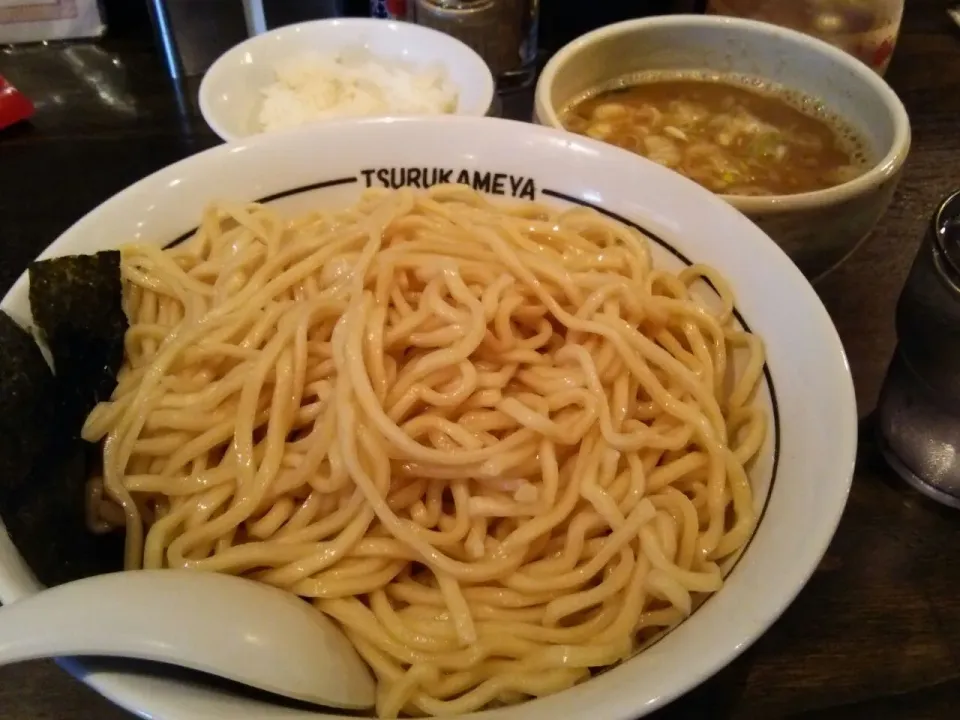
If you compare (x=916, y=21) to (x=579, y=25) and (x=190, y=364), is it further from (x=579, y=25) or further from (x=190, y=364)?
(x=190, y=364)

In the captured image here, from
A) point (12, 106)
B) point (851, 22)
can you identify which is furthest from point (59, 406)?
point (851, 22)

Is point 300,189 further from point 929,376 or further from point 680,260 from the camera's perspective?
point 929,376

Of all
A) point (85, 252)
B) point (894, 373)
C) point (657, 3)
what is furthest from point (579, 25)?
point (85, 252)

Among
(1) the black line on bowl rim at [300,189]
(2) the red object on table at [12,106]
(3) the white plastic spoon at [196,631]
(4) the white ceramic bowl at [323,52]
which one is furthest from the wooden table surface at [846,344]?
(1) the black line on bowl rim at [300,189]

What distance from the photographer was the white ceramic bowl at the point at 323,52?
1695 millimetres

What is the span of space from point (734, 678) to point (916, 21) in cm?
210

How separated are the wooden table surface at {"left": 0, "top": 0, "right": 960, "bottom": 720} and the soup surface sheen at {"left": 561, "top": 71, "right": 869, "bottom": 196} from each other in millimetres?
222

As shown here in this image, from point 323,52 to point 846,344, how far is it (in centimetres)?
126

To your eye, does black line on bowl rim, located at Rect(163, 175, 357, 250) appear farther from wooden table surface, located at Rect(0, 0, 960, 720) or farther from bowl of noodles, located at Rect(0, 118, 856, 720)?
wooden table surface, located at Rect(0, 0, 960, 720)

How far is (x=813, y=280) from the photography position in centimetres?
140

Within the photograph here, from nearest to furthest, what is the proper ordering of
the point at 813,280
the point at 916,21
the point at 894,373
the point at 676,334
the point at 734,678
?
the point at 734,678, the point at 676,334, the point at 894,373, the point at 813,280, the point at 916,21

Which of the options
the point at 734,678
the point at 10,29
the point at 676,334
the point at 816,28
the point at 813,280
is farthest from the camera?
the point at 10,29

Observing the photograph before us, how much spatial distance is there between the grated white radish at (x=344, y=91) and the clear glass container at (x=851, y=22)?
29.3 inches

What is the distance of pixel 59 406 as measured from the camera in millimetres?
994
